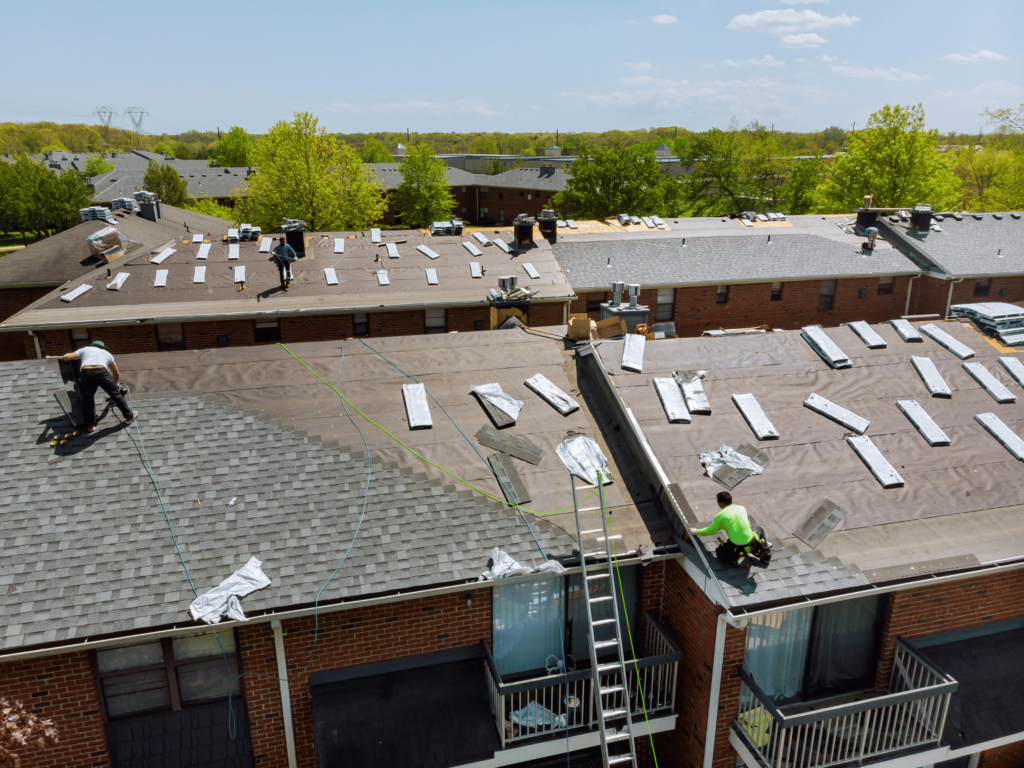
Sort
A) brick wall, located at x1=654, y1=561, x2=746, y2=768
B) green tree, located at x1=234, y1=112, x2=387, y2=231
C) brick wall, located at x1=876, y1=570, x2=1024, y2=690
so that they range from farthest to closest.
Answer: green tree, located at x1=234, y1=112, x2=387, y2=231 < brick wall, located at x1=876, y1=570, x2=1024, y2=690 < brick wall, located at x1=654, y1=561, x2=746, y2=768

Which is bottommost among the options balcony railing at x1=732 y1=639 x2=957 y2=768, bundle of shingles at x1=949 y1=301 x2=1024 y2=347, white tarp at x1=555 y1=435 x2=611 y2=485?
balcony railing at x1=732 y1=639 x2=957 y2=768

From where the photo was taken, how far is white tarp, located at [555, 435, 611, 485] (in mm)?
11039

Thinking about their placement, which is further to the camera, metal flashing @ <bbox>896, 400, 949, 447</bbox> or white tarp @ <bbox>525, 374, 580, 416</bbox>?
white tarp @ <bbox>525, 374, 580, 416</bbox>

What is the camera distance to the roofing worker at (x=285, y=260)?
21.7m

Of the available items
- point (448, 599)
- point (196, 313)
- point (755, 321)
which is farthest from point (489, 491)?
point (755, 321)

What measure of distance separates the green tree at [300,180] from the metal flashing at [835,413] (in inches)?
1376

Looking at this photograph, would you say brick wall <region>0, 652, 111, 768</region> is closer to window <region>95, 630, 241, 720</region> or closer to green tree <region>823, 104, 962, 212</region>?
window <region>95, 630, 241, 720</region>

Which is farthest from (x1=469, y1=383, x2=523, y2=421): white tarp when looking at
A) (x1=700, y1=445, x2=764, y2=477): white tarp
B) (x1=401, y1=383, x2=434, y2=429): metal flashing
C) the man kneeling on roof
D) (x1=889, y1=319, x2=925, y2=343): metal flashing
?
(x1=889, y1=319, x2=925, y2=343): metal flashing

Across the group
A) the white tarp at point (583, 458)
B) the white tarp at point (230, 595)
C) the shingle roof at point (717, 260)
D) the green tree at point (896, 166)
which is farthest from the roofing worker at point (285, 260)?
the green tree at point (896, 166)

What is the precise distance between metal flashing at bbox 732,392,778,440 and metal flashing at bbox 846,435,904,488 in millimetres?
1358

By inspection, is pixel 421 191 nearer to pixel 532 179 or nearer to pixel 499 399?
pixel 532 179

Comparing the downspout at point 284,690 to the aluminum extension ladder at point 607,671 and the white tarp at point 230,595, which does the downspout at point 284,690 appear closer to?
the white tarp at point 230,595

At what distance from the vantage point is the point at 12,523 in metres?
9.16

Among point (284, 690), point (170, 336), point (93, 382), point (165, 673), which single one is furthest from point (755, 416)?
point (170, 336)
